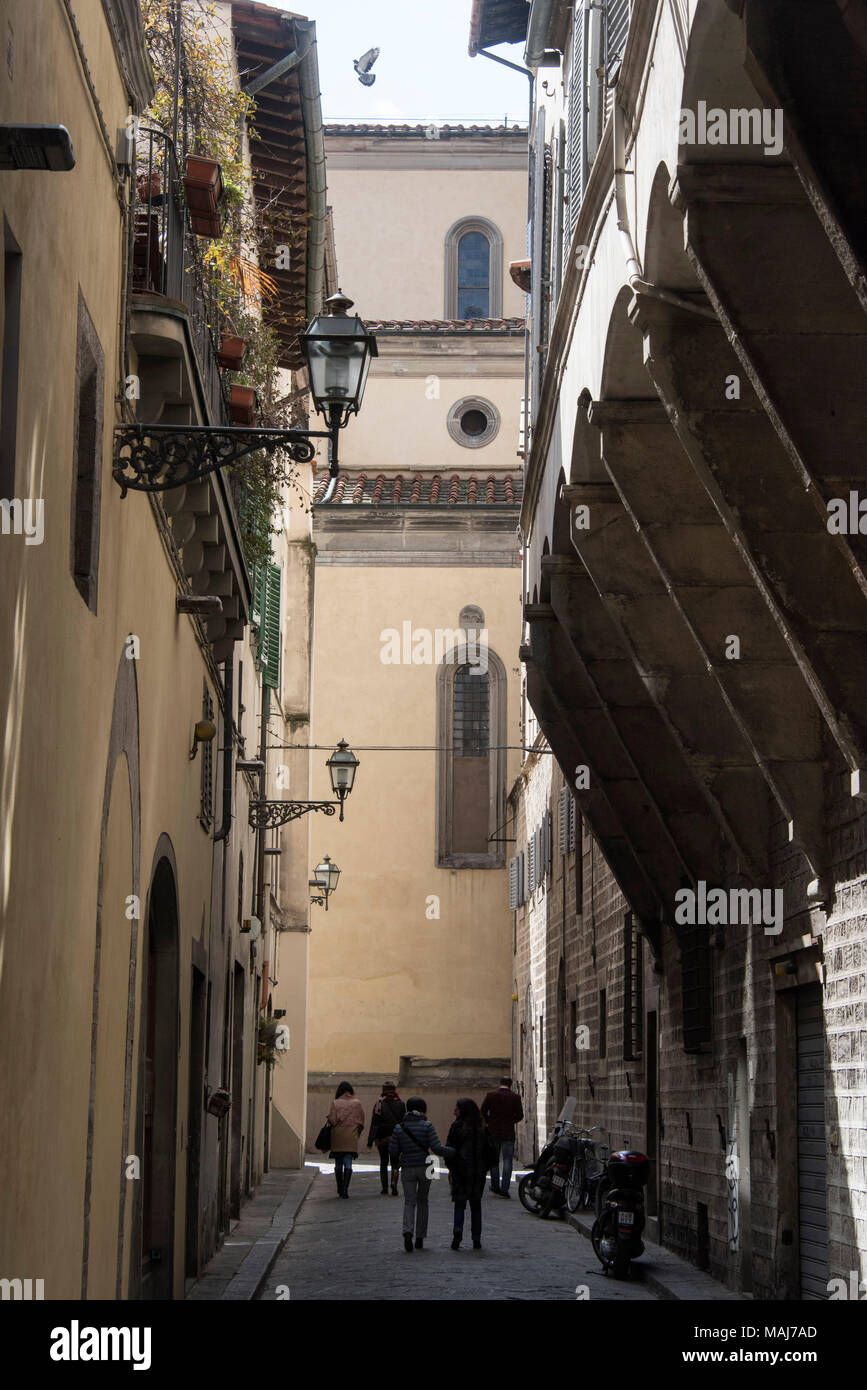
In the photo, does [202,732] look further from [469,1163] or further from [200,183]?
[469,1163]

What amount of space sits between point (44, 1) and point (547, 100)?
11347 mm

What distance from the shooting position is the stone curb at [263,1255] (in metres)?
12.7

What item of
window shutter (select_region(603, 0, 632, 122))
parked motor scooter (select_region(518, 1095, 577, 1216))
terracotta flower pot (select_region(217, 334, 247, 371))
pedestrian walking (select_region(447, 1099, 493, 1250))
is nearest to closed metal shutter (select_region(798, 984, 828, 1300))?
pedestrian walking (select_region(447, 1099, 493, 1250))

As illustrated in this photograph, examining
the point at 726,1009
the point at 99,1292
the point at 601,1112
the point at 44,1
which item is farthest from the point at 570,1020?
the point at 44,1

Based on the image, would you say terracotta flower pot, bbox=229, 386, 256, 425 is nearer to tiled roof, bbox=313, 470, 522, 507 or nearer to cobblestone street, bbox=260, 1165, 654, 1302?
cobblestone street, bbox=260, 1165, 654, 1302

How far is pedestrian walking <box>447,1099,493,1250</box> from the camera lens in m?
16.2

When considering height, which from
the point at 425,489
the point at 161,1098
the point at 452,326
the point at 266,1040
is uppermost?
the point at 452,326

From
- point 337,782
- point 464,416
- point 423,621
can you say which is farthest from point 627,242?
point 464,416

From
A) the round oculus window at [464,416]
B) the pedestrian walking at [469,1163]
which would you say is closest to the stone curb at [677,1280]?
the pedestrian walking at [469,1163]

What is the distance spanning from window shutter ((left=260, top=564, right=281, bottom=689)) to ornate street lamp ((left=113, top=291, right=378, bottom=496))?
11583mm

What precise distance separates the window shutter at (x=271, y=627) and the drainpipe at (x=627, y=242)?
10838 millimetres

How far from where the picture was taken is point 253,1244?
16.2 meters

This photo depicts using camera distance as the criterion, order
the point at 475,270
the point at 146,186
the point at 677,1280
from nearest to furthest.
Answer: the point at 146,186 → the point at 677,1280 → the point at 475,270

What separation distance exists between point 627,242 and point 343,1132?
1568cm
